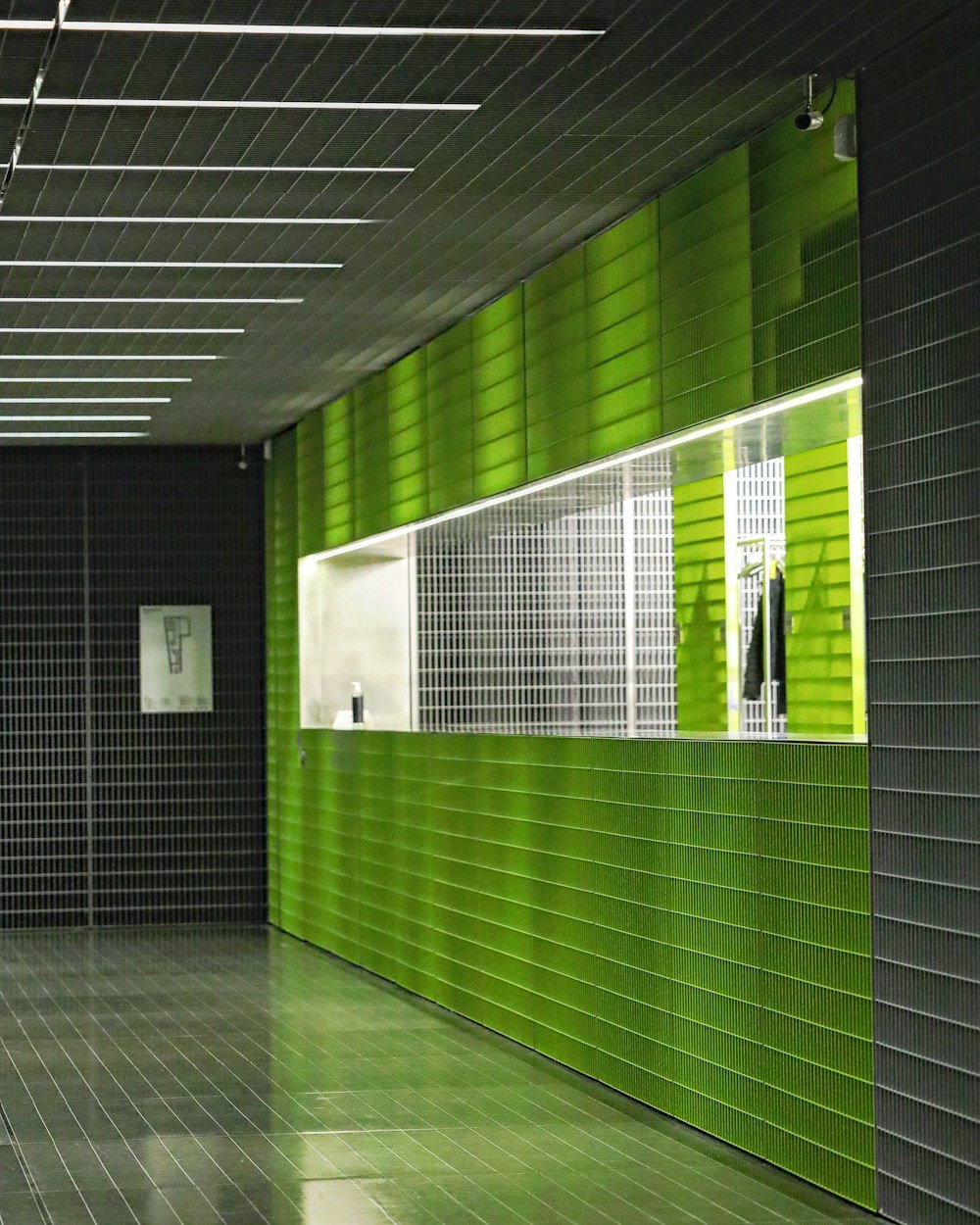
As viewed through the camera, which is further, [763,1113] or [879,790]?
[763,1113]

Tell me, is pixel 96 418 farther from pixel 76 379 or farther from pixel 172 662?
pixel 172 662

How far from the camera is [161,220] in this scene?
22.5ft

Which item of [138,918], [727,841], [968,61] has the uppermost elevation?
[968,61]

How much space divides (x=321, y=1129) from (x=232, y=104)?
11.3 ft

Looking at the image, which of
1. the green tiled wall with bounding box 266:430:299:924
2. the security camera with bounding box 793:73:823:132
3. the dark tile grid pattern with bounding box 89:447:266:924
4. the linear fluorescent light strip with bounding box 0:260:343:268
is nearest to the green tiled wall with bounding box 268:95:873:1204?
the security camera with bounding box 793:73:823:132

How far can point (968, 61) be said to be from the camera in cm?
480

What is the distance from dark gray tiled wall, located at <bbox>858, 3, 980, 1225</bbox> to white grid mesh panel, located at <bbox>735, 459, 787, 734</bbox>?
3562mm

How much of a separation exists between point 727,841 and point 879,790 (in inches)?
40.9

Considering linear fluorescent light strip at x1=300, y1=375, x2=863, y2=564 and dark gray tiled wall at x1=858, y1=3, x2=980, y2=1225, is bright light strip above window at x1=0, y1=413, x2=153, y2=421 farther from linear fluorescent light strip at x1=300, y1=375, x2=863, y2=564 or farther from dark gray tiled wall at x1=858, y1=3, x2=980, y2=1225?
dark gray tiled wall at x1=858, y1=3, x2=980, y2=1225

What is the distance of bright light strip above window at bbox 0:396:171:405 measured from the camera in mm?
10883

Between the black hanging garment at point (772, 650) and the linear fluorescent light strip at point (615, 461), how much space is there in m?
1.31

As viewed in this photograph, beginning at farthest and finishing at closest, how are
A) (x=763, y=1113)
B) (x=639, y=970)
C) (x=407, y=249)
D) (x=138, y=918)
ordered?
(x=138, y=918) → (x=407, y=249) → (x=639, y=970) → (x=763, y=1113)

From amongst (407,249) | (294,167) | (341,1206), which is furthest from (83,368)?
(341,1206)

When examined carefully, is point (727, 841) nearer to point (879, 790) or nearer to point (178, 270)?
point (879, 790)
